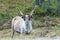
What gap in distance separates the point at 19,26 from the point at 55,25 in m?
5.03

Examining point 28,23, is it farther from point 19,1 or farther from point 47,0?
point 19,1

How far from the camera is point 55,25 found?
2366 cm

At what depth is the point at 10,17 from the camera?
2567 cm

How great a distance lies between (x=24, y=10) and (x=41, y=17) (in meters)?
1.83

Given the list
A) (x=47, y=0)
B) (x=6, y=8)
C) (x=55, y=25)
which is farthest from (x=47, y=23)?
(x=6, y=8)

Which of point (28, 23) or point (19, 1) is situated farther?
point (19, 1)

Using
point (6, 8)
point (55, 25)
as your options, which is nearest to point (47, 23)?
point (55, 25)

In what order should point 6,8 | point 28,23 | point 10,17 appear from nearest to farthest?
point 28,23 → point 10,17 → point 6,8

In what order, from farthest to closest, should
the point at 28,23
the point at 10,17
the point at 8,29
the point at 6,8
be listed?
1. the point at 6,8
2. the point at 10,17
3. the point at 8,29
4. the point at 28,23

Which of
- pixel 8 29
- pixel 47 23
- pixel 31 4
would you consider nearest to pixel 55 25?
pixel 47 23

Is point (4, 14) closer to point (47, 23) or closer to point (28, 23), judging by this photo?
point (47, 23)

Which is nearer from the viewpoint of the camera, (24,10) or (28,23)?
(28,23)

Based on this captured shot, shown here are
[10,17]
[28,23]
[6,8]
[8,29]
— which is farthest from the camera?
[6,8]

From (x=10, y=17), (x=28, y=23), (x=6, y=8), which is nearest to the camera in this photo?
(x=28, y=23)
